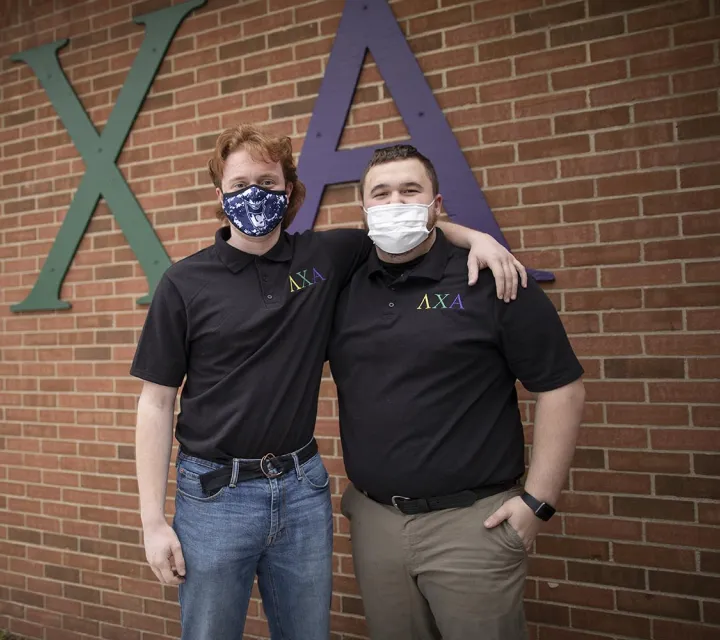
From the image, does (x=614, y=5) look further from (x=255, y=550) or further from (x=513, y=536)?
(x=255, y=550)

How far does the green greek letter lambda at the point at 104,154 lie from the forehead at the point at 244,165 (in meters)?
1.28

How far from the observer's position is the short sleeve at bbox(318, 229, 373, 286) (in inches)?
77.2

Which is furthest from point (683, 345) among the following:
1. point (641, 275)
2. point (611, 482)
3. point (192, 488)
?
point (192, 488)

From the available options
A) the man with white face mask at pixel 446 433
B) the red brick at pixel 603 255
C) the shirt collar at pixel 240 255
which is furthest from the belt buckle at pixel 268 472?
the red brick at pixel 603 255

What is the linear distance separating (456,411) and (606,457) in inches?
36.6

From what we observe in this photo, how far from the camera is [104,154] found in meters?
3.18

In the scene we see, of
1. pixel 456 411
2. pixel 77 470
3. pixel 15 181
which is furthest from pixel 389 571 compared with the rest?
pixel 15 181

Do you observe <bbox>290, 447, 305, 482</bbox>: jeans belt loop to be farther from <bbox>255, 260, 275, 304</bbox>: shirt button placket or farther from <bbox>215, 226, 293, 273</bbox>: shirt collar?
<bbox>215, 226, 293, 273</bbox>: shirt collar

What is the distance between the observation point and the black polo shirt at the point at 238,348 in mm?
1753

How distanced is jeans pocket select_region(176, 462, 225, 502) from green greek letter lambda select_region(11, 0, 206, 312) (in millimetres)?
1445

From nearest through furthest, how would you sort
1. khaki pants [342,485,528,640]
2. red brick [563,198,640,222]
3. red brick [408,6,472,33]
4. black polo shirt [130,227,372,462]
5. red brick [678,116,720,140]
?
khaki pants [342,485,528,640], black polo shirt [130,227,372,462], red brick [678,116,720,140], red brick [563,198,640,222], red brick [408,6,472,33]

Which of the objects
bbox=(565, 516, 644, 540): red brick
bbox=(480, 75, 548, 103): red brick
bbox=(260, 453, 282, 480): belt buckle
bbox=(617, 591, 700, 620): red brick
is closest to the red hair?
bbox=(260, 453, 282, 480): belt buckle

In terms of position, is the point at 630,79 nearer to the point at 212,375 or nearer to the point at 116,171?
the point at 212,375

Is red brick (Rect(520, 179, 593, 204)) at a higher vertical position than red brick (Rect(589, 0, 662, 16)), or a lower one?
lower
